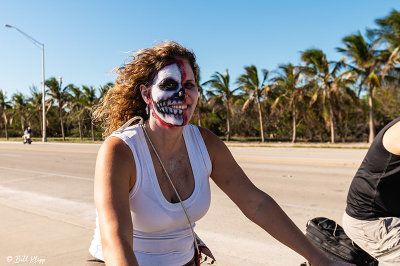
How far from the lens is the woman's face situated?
195cm

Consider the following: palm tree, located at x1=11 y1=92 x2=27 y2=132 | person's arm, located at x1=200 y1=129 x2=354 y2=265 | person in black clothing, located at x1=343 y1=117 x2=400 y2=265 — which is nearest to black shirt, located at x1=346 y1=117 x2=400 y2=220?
person in black clothing, located at x1=343 y1=117 x2=400 y2=265

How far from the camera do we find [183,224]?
1.83 meters

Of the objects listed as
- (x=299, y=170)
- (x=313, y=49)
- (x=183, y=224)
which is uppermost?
(x=313, y=49)

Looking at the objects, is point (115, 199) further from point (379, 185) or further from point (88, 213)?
point (88, 213)

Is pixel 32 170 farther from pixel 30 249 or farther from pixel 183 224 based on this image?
pixel 183 224

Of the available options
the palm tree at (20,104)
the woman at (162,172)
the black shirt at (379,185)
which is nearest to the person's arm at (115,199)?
the woman at (162,172)

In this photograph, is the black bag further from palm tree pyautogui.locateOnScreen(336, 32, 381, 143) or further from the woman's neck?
palm tree pyautogui.locateOnScreen(336, 32, 381, 143)

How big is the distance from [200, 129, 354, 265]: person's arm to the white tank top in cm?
21

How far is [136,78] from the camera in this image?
202 centimetres

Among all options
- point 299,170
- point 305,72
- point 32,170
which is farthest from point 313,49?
point 32,170

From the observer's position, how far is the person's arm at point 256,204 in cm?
171

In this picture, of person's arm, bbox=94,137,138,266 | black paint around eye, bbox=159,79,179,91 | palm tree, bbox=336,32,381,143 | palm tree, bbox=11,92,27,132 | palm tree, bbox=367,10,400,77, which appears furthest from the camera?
palm tree, bbox=11,92,27,132

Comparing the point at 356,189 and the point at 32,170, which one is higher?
the point at 356,189

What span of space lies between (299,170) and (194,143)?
30.1 feet
